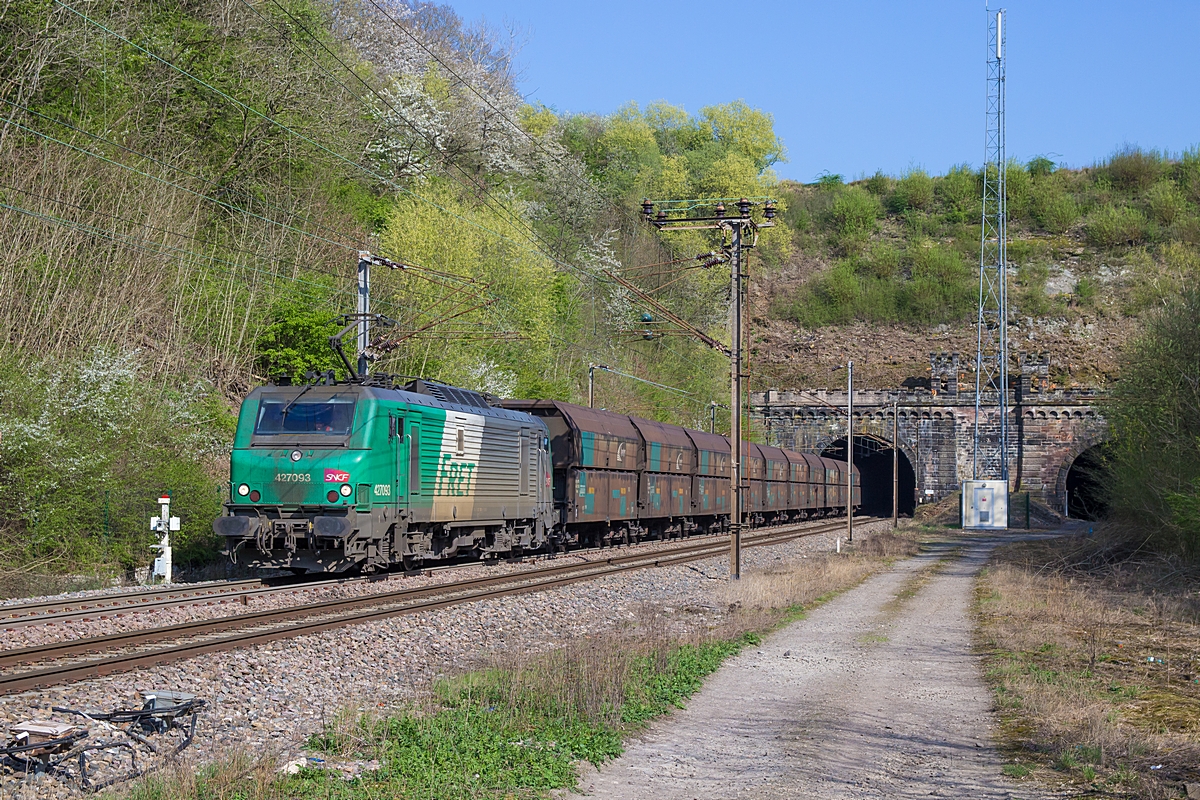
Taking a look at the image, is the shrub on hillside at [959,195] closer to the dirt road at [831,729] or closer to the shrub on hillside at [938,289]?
the shrub on hillside at [938,289]

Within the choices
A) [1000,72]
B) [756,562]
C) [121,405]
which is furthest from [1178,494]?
[1000,72]

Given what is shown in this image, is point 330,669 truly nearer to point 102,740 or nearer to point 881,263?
→ point 102,740

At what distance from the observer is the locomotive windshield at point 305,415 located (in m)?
19.0

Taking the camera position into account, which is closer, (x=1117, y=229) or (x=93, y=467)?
(x=93, y=467)

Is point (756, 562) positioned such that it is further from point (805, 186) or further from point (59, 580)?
point (805, 186)

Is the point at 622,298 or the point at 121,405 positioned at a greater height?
the point at 622,298

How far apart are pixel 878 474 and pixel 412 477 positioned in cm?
7059

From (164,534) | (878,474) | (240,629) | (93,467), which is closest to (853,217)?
(878,474)

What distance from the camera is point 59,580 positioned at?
20000 mm

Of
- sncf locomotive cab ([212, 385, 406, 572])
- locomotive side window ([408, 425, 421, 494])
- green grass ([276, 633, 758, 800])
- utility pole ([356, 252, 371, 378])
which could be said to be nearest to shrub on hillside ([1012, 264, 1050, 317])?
utility pole ([356, 252, 371, 378])

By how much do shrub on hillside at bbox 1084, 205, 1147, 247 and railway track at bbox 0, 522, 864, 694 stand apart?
93.0m

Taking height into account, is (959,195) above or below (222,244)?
above

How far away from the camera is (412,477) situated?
19.9 meters

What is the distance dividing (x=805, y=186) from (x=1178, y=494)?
105 metres
